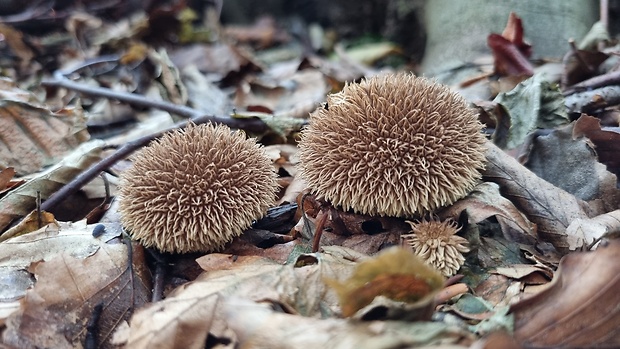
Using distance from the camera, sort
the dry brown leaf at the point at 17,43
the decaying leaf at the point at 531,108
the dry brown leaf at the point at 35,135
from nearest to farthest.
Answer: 1. the decaying leaf at the point at 531,108
2. the dry brown leaf at the point at 35,135
3. the dry brown leaf at the point at 17,43

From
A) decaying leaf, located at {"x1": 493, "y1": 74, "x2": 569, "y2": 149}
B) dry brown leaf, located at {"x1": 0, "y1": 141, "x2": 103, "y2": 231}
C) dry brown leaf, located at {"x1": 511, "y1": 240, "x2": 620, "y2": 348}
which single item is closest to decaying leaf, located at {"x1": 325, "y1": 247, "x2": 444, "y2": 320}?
dry brown leaf, located at {"x1": 511, "y1": 240, "x2": 620, "y2": 348}

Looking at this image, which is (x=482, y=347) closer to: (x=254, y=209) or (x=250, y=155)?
(x=254, y=209)

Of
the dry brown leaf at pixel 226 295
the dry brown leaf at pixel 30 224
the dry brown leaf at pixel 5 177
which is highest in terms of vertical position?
the dry brown leaf at pixel 226 295

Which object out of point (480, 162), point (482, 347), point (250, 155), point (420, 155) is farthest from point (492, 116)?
point (482, 347)

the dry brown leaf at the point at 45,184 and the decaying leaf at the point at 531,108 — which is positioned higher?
the decaying leaf at the point at 531,108

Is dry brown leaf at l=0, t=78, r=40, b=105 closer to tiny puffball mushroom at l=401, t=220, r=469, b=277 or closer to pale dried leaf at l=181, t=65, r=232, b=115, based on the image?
→ pale dried leaf at l=181, t=65, r=232, b=115

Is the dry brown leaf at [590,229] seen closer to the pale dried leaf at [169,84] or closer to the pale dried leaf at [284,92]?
the pale dried leaf at [284,92]

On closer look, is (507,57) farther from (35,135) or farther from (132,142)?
(35,135)

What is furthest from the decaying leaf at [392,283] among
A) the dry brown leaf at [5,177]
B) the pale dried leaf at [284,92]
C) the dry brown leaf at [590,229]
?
the pale dried leaf at [284,92]
